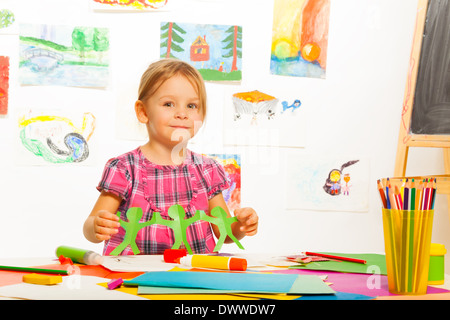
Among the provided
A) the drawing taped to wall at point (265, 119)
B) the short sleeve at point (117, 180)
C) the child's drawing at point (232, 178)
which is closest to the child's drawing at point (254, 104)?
the drawing taped to wall at point (265, 119)

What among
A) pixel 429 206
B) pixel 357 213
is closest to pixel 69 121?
pixel 357 213

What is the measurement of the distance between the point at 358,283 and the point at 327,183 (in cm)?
112

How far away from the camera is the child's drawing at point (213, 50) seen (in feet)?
5.13

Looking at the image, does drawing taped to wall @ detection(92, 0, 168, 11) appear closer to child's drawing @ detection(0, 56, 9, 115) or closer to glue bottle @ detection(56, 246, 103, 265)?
child's drawing @ detection(0, 56, 9, 115)

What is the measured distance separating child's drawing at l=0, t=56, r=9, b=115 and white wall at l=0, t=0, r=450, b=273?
0.02 m

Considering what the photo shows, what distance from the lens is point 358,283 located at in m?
0.53

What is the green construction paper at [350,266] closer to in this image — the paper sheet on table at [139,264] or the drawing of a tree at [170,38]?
the paper sheet on table at [139,264]

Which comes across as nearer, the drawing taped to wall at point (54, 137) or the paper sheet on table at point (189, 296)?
the paper sheet on table at point (189, 296)

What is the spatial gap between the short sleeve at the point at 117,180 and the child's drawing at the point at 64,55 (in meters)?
0.60

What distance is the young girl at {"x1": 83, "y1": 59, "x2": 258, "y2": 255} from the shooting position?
980mm

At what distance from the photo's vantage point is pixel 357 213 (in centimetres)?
163

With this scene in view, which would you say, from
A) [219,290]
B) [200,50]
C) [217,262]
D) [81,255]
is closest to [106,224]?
[81,255]

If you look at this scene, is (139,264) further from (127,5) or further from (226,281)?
(127,5)

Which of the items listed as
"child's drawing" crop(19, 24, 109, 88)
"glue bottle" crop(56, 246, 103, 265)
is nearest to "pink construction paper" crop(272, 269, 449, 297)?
"glue bottle" crop(56, 246, 103, 265)
